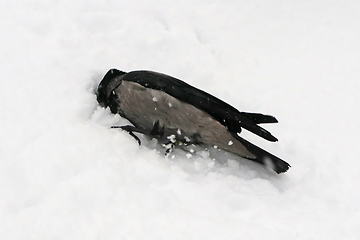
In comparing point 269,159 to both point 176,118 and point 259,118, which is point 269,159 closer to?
point 259,118

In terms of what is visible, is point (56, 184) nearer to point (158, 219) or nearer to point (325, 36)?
point (158, 219)

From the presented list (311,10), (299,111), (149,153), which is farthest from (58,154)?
(311,10)

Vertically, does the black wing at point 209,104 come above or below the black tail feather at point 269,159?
above

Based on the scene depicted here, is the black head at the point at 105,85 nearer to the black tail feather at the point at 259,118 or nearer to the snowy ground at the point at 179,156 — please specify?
the snowy ground at the point at 179,156

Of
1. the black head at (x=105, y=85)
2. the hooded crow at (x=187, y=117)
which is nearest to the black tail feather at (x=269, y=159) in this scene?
the hooded crow at (x=187, y=117)

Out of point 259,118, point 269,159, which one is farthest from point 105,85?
point 269,159
